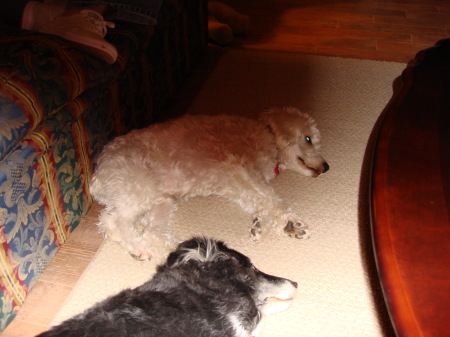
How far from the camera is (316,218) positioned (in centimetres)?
211

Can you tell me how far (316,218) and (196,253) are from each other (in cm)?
86

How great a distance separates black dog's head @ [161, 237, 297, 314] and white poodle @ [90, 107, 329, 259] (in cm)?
45

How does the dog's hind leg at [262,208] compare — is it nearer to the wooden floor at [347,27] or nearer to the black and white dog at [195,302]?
the black and white dog at [195,302]

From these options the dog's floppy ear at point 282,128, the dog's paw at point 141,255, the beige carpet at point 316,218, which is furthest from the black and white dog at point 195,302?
the dog's floppy ear at point 282,128

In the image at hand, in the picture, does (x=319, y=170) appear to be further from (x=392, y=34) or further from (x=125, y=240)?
(x=392, y=34)

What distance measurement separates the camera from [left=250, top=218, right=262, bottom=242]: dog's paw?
78.4 inches

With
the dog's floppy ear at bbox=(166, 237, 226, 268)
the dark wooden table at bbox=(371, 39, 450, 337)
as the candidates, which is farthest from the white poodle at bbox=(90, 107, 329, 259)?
the dark wooden table at bbox=(371, 39, 450, 337)

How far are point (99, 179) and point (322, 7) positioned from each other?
3664 millimetres

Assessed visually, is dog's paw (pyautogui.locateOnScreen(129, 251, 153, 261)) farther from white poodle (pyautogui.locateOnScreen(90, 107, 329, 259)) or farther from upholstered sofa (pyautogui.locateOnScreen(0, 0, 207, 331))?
upholstered sofa (pyautogui.locateOnScreen(0, 0, 207, 331))

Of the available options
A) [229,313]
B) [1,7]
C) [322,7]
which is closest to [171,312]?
[229,313]

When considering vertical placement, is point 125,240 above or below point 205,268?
below

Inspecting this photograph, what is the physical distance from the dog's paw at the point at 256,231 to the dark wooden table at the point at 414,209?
0.86 metres

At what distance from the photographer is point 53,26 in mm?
1893

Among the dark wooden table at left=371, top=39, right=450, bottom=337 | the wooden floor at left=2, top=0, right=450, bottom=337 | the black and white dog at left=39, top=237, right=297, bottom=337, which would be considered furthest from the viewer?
the wooden floor at left=2, top=0, right=450, bottom=337
